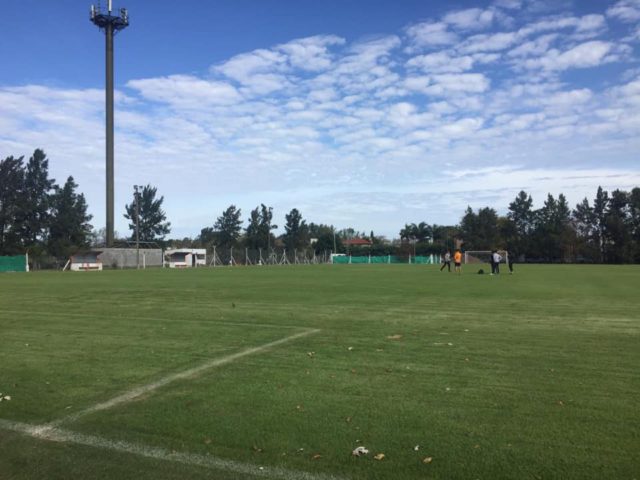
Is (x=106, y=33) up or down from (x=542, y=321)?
up

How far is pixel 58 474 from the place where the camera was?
396 centimetres

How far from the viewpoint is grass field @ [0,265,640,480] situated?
4.08 metres

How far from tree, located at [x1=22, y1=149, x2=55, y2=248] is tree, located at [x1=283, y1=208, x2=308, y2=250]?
202ft

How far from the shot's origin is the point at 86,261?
2498 inches

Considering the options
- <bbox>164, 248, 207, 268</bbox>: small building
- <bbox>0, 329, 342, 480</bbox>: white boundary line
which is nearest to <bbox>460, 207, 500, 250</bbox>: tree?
<bbox>164, 248, 207, 268</bbox>: small building

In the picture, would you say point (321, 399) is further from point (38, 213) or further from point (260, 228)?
point (260, 228)

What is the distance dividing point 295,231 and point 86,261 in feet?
232

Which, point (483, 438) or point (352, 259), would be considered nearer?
point (483, 438)

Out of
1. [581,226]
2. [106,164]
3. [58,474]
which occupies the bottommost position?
[58,474]

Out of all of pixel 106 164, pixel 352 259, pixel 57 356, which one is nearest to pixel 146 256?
pixel 106 164

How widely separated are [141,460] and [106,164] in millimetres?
68486

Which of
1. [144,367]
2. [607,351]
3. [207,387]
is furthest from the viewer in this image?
[607,351]

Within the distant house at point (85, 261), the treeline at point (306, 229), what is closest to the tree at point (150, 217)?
the treeline at point (306, 229)

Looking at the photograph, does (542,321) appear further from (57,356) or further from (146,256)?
(146,256)
